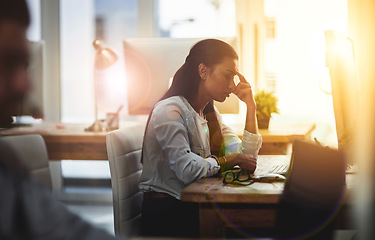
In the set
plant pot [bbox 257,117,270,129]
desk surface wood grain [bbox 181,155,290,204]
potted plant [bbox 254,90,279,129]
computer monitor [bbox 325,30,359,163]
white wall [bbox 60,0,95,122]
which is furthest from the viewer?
white wall [bbox 60,0,95,122]

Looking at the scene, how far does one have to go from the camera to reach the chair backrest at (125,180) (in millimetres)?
1595

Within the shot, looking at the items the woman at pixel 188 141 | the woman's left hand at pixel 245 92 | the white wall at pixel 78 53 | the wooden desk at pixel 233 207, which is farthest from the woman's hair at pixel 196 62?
the white wall at pixel 78 53

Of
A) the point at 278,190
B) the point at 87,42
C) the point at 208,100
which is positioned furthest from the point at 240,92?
the point at 87,42

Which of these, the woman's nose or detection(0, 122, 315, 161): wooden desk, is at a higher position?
the woman's nose

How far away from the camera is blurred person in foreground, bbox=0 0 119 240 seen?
1.94 feet

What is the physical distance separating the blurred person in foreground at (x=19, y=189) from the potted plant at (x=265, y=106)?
1833mm

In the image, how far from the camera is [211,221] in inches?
51.5

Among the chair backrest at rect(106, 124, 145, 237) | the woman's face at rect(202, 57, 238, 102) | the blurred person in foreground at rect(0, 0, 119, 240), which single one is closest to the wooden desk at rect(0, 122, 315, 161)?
the woman's face at rect(202, 57, 238, 102)

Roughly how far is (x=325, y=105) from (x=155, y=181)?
8.38ft

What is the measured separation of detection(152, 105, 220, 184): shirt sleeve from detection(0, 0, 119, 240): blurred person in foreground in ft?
2.99

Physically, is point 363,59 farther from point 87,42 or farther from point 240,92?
point 87,42

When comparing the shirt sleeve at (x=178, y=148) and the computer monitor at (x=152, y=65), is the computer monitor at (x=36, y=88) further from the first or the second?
the shirt sleeve at (x=178, y=148)

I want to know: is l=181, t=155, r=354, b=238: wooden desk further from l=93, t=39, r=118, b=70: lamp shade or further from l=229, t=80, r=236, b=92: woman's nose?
l=93, t=39, r=118, b=70: lamp shade

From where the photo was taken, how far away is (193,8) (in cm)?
427
